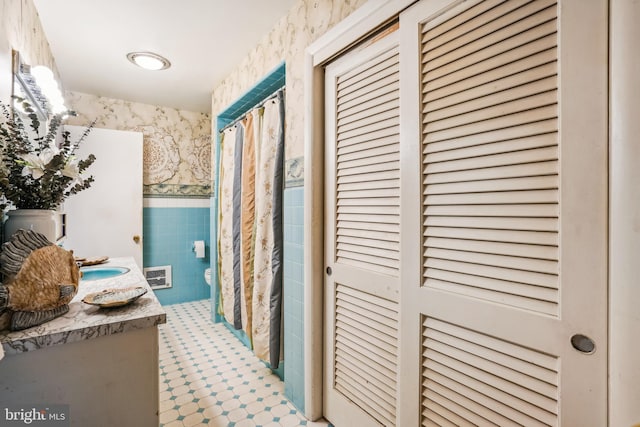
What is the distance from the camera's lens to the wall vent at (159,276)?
3285 millimetres

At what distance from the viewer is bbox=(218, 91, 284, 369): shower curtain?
183cm

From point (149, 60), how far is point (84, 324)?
2.10 meters

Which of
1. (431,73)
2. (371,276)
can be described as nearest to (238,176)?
(371,276)

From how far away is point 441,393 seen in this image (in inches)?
38.8

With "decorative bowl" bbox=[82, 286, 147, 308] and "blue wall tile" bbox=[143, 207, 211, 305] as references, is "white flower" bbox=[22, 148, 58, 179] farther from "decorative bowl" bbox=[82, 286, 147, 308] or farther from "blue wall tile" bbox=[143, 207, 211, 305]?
"blue wall tile" bbox=[143, 207, 211, 305]

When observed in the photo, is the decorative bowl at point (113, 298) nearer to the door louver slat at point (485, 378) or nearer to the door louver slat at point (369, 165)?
the door louver slat at point (369, 165)

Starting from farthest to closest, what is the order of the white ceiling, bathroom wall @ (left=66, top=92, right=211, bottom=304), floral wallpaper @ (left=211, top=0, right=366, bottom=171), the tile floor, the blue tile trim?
bathroom wall @ (left=66, top=92, right=211, bottom=304) → the blue tile trim → the white ceiling → the tile floor → floral wallpaper @ (left=211, top=0, right=366, bottom=171)

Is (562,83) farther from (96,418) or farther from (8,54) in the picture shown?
(8,54)

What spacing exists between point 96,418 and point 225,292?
1.62 m

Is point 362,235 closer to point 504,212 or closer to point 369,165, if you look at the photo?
point 369,165

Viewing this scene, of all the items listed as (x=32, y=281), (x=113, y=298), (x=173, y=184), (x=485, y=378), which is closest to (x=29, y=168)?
(x=32, y=281)

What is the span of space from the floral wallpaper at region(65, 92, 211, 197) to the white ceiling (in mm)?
294

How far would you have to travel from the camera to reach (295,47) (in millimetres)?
1664

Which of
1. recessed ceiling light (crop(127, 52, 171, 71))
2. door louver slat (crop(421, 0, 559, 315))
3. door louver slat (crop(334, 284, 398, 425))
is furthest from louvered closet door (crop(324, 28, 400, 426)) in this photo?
recessed ceiling light (crop(127, 52, 171, 71))
